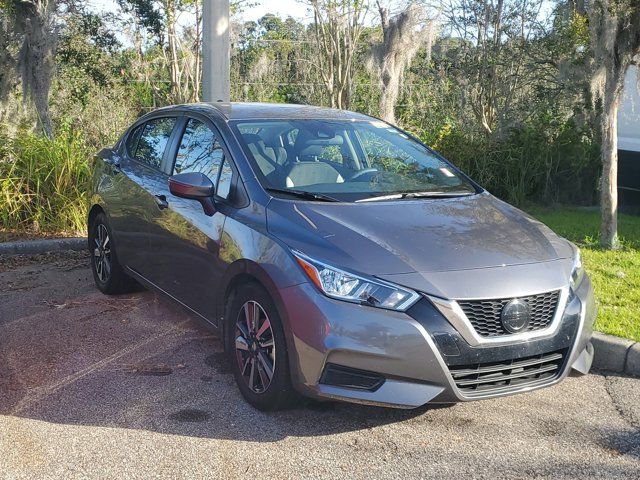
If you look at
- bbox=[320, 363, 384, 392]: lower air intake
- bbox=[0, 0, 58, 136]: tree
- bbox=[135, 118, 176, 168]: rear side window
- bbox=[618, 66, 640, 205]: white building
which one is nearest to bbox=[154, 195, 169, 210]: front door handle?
bbox=[135, 118, 176, 168]: rear side window

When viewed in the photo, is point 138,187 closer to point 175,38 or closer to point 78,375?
point 78,375

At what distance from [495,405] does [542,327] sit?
723mm

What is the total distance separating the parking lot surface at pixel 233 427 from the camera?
3.51 metres

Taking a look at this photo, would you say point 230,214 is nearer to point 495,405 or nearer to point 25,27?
point 495,405

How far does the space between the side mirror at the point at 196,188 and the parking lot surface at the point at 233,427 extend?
3.52 ft

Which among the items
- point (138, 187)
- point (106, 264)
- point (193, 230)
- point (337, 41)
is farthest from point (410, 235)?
point (337, 41)

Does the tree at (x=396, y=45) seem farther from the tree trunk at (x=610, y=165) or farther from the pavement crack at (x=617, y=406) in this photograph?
the pavement crack at (x=617, y=406)

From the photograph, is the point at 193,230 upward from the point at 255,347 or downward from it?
upward

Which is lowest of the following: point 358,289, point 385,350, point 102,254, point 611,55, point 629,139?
point 385,350

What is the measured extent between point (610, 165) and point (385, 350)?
5.09 metres

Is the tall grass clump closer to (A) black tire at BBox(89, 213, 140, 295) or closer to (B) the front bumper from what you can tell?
(A) black tire at BBox(89, 213, 140, 295)

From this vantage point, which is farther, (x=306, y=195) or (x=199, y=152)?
(x=199, y=152)

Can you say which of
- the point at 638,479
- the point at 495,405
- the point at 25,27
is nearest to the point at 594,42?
the point at 495,405

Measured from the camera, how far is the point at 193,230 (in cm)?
471
